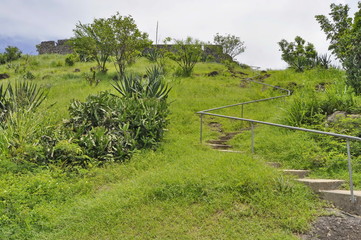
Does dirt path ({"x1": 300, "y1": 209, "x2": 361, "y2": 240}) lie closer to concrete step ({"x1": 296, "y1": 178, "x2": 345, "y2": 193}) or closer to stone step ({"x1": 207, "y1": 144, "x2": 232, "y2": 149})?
concrete step ({"x1": 296, "y1": 178, "x2": 345, "y2": 193})

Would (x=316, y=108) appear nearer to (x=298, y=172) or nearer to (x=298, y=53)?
(x=298, y=172)

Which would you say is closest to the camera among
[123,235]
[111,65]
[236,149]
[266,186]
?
[123,235]

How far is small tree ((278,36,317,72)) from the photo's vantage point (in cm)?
1898

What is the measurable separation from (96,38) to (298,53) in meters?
18.3

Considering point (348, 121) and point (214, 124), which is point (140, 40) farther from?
point (348, 121)

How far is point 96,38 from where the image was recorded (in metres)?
19.6

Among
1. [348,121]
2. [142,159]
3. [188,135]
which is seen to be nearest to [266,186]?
[142,159]

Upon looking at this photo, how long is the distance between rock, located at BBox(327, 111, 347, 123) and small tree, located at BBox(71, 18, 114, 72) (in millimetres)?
14452

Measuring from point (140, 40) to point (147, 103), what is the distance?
12.0 metres

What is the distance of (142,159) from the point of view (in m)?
6.41

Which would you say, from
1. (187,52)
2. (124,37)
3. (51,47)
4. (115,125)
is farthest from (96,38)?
(51,47)

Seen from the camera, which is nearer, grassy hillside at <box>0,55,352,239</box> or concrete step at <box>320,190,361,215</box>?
grassy hillside at <box>0,55,352,239</box>

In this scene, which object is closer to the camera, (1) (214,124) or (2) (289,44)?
(1) (214,124)

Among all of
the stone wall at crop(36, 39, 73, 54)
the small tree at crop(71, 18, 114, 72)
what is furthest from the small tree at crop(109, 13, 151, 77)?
the stone wall at crop(36, 39, 73, 54)
